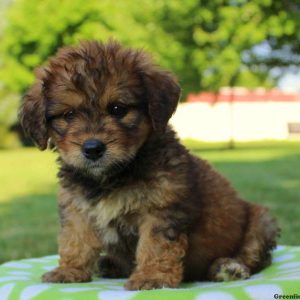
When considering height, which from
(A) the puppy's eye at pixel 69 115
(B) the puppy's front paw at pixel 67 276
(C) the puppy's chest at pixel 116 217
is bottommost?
(B) the puppy's front paw at pixel 67 276

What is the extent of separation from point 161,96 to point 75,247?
1.28 meters

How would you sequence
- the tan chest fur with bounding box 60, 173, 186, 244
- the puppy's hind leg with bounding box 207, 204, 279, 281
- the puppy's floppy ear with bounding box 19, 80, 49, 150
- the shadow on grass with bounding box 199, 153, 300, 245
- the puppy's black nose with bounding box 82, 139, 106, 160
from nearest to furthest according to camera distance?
the puppy's black nose with bounding box 82, 139, 106, 160, the tan chest fur with bounding box 60, 173, 186, 244, the puppy's floppy ear with bounding box 19, 80, 49, 150, the puppy's hind leg with bounding box 207, 204, 279, 281, the shadow on grass with bounding box 199, 153, 300, 245

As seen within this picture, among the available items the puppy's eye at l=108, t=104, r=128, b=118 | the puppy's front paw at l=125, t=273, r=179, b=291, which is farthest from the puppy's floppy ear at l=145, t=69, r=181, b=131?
the puppy's front paw at l=125, t=273, r=179, b=291

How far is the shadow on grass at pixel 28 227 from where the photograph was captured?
355 inches

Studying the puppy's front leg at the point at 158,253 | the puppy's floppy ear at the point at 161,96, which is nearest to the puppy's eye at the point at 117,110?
the puppy's floppy ear at the point at 161,96

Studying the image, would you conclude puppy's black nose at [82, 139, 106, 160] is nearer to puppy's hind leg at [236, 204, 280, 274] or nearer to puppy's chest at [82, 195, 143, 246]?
puppy's chest at [82, 195, 143, 246]

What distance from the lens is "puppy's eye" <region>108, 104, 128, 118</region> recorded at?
4406 millimetres

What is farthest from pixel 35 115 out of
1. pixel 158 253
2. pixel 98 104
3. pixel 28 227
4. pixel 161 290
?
pixel 28 227

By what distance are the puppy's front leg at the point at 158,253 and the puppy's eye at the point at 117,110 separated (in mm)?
724

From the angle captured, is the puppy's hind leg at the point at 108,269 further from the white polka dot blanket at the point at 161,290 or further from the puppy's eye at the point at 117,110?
the puppy's eye at the point at 117,110

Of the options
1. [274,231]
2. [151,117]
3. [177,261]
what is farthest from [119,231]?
[274,231]

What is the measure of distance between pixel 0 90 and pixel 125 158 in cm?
4984

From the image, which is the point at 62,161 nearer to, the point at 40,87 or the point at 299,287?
the point at 40,87

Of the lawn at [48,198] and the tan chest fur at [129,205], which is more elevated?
the tan chest fur at [129,205]
